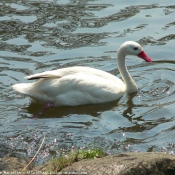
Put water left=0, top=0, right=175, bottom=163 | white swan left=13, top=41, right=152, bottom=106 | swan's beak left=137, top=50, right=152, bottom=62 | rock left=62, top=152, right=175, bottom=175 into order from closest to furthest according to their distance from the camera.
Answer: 1. rock left=62, top=152, right=175, bottom=175
2. water left=0, top=0, right=175, bottom=163
3. white swan left=13, top=41, right=152, bottom=106
4. swan's beak left=137, top=50, right=152, bottom=62

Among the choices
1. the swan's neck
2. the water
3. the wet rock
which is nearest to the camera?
the wet rock

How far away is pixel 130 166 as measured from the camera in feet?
18.4

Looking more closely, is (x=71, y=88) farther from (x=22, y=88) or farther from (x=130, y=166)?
(x=130, y=166)

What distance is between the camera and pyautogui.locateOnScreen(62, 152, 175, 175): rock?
5594 mm

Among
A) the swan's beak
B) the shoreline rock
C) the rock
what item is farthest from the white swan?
the rock

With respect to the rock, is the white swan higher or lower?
lower

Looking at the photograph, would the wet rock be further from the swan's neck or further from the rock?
the swan's neck

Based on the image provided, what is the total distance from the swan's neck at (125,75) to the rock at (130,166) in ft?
12.9

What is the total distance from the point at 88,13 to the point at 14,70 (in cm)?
306

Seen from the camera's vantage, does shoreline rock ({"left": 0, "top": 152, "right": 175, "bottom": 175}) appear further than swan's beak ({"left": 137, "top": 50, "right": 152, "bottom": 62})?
No

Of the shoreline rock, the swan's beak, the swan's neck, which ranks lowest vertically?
the swan's neck

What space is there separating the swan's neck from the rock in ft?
12.9

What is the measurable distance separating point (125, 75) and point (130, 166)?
4.41m

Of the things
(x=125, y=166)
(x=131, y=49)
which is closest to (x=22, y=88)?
Result: (x=131, y=49)
